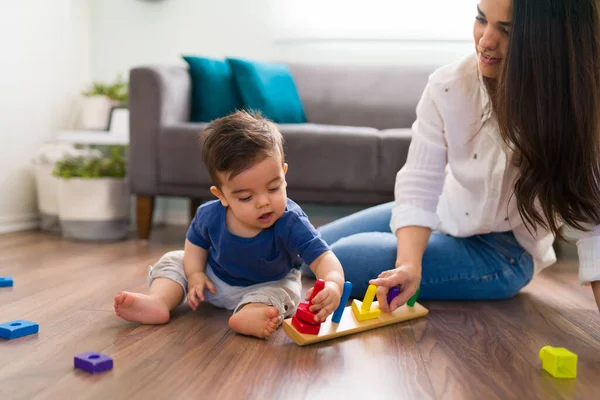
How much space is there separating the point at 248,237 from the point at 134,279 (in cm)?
56

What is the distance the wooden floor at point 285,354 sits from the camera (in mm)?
907

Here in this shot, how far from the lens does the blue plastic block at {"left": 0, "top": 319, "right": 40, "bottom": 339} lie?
111 centimetres

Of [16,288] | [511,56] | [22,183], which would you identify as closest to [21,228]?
[22,183]

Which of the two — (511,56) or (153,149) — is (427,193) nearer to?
(511,56)

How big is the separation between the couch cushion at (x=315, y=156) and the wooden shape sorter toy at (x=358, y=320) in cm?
107

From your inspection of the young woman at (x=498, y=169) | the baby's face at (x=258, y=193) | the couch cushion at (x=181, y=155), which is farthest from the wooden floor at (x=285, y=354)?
the couch cushion at (x=181, y=155)

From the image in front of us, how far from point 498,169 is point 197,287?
26.5 inches

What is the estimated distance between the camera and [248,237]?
4.24 ft

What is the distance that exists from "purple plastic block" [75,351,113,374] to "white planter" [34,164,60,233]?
183 centimetres

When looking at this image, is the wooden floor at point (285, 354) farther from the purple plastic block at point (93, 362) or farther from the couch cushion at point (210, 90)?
the couch cushion at point (210, 90)

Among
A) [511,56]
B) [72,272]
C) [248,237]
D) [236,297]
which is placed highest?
[511,56]

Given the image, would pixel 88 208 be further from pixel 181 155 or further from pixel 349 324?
pixel 349 324

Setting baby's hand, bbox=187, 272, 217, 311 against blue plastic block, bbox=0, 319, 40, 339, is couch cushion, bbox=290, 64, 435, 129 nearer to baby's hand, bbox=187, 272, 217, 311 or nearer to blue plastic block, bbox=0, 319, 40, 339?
baby's hand, bbox=187, 272, 217, 311

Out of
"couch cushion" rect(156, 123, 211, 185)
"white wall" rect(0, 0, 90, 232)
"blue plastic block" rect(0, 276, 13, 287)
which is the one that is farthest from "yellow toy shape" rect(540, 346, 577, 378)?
"white wall" rect(0, 0, 90, 232)
